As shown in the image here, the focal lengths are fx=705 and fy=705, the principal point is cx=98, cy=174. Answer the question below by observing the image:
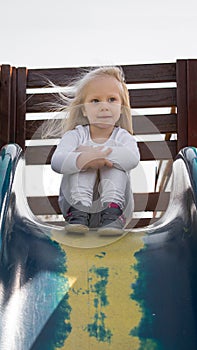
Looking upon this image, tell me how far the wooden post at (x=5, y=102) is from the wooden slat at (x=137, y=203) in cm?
38

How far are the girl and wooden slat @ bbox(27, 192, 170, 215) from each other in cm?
86

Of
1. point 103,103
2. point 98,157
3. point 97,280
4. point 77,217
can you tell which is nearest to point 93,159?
point 98,157

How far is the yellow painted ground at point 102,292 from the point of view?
1943mm

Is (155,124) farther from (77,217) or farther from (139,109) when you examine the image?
(77,217)

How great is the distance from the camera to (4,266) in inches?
80.5

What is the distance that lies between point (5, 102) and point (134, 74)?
2.46ft

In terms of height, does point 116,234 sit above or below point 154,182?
above

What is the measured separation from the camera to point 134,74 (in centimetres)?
402

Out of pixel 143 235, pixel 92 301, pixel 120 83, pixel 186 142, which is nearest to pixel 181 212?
pixel 143 235

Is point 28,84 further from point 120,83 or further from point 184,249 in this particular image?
point 184,249

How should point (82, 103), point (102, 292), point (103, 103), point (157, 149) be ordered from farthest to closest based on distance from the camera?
point (157, 149)
point (82, 103)
point (103, 103)
point (102, 292)

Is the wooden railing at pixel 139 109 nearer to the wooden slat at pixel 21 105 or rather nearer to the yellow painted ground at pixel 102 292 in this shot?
the wooden slat at pixel 21 105

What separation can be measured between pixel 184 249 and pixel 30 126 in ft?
6.44

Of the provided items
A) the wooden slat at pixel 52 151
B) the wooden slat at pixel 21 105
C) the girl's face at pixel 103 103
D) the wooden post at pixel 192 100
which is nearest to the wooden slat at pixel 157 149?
the wooden slat at pixel 52 151
